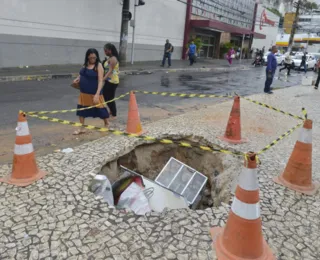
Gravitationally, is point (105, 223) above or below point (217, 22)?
below

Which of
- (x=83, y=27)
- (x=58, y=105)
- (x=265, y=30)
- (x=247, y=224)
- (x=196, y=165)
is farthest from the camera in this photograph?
(x=265, y=30)

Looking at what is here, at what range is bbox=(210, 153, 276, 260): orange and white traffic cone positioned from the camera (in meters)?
2.29

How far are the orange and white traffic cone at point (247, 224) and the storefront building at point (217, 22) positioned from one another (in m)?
24.7

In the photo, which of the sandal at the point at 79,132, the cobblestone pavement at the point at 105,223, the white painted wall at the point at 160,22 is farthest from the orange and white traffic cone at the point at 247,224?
the white painted wall at the point at 160,22

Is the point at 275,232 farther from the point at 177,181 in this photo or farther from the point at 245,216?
the point at 177,181

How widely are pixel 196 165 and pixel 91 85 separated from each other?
2.19 meters

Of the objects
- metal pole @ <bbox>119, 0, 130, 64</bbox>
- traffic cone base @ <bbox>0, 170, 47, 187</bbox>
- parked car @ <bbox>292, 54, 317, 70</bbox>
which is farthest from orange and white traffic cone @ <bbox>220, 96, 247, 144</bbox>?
parked car @ <bbox>292, 54, 317, 70</bbox>

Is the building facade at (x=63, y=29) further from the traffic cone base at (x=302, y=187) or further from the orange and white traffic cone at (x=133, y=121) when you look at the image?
the traffic cone base at (x=302, y=187)

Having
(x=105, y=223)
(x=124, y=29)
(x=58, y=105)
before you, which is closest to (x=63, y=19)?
(x=124, y=29)

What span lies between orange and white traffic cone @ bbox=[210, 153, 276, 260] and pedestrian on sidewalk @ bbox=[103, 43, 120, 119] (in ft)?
12.8

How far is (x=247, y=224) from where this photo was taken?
7.52 ft

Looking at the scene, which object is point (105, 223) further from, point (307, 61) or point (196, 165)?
point (307, 61)

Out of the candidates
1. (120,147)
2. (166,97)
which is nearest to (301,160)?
(120,147)

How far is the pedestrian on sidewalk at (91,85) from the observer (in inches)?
194
